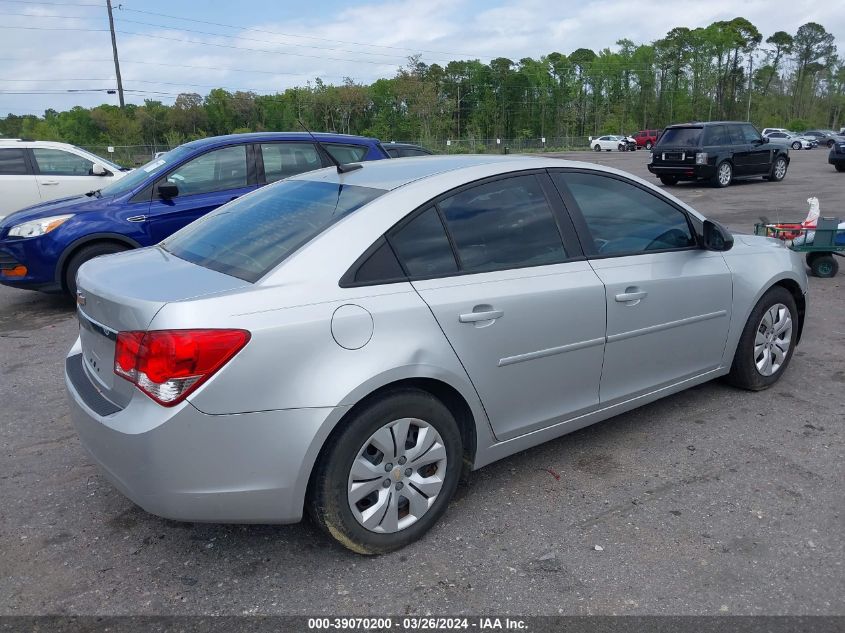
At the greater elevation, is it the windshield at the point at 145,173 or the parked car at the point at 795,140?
the windshield at the point at 145,173

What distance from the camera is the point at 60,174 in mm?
10445

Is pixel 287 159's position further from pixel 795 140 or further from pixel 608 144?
pixel 795 140

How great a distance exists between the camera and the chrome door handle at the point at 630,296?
3.57 m

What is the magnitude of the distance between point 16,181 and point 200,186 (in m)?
4.82

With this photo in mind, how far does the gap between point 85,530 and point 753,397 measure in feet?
12.8

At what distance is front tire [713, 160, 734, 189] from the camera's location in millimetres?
18078

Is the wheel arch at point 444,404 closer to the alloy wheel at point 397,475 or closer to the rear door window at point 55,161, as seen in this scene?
the alloy wheel at point 397,475

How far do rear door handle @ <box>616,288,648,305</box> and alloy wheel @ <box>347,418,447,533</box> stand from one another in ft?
4.13

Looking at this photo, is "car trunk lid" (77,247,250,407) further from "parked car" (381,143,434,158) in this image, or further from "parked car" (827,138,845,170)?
"parked car" (827,138,845,170)

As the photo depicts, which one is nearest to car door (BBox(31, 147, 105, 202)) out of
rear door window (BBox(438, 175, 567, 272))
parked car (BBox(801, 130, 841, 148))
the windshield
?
the windshield

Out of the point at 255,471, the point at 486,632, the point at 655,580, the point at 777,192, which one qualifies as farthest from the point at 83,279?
the point at 777,192

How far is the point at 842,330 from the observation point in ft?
19.6

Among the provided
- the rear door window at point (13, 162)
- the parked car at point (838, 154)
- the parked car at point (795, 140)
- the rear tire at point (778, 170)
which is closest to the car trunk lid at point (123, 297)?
the rear door window at point (13, 162)

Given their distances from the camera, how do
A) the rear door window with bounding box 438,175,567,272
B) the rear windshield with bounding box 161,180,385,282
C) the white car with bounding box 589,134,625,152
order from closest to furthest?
the rear windshield with bounding box 161,180,385,282 < the rear door window with bounding box 438,175,567,272 < the white car with bounding box 589,134,625,152
